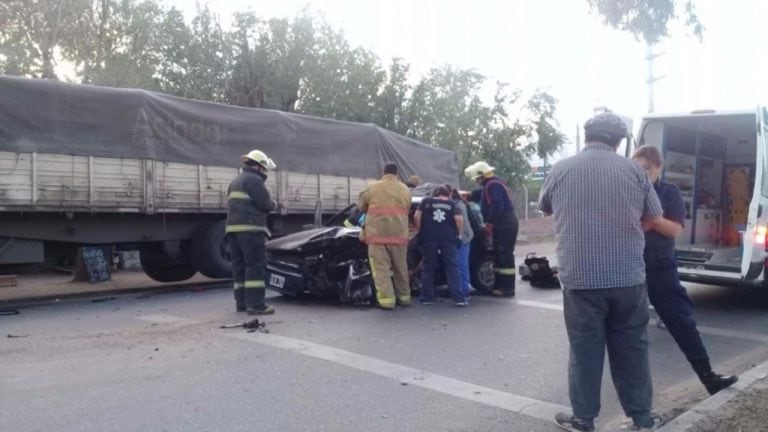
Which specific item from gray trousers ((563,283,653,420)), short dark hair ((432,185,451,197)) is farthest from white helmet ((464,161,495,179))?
gray trousers ((563,283,653,420))

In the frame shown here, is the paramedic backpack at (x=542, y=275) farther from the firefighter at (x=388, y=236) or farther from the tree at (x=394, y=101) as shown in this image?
the tree at (x=394, y=101)

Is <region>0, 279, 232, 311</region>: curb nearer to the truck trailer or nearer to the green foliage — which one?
the truck trailer

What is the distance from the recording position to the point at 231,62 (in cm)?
2130

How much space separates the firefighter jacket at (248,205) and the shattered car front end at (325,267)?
2.48 ft

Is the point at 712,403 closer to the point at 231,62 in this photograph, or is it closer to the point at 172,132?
the point at 172,132

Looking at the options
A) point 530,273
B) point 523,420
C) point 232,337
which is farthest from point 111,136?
point 523,420

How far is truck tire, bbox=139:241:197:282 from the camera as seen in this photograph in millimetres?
10461

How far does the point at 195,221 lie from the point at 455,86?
1630cm

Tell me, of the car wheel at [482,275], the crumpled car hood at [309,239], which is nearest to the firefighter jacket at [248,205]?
the crumpled car hood at [309,239]

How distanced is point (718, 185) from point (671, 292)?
6.17 meters

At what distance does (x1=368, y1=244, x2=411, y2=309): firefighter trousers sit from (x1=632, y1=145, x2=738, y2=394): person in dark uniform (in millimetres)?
3563

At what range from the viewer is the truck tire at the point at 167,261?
1046 centimetres

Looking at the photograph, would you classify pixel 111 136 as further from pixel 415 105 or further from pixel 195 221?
pixel 415 105

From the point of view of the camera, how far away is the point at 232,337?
6.41 meters
